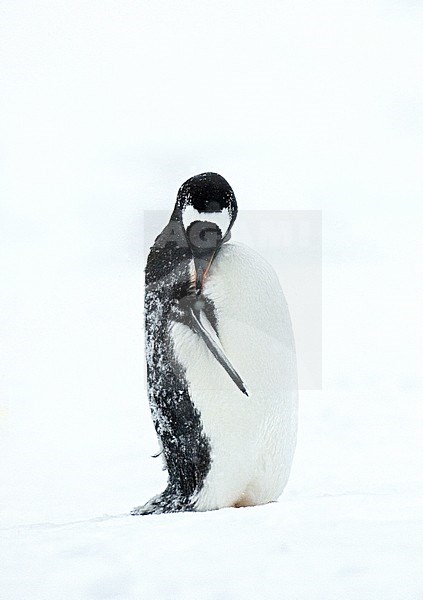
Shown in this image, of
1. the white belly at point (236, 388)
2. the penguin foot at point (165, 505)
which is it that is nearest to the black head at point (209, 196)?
the white belly at point (236, 388)

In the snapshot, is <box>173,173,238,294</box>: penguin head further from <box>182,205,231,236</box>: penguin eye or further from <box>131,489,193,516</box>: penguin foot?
<box>131,489,193,516</box>: penguin foot

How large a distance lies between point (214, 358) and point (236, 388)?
0.08 meters

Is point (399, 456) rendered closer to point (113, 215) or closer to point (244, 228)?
point (244, 228)

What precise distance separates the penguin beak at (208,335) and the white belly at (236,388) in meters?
0.03

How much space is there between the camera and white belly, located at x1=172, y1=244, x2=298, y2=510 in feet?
6.02

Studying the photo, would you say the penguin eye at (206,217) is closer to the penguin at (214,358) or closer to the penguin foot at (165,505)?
the penguin at (214,358)

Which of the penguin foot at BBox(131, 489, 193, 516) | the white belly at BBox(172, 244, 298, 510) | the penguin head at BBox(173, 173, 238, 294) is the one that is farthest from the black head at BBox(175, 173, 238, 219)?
the penguin foot at BBox(131, 489, 193, 516)

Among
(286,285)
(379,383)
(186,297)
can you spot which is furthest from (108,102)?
(186,297)

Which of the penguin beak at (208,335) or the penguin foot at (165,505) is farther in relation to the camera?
the penguin foot at (165,505)

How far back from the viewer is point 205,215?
70.2 inches

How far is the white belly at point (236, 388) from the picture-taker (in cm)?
183

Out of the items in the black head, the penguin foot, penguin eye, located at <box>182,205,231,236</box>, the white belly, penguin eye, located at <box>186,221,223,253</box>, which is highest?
the black head

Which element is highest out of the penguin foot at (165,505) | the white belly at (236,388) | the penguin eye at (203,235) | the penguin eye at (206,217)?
the penguin eye at (206,217)

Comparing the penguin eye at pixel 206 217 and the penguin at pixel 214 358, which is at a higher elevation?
the penguin eye at pixel 206 217
